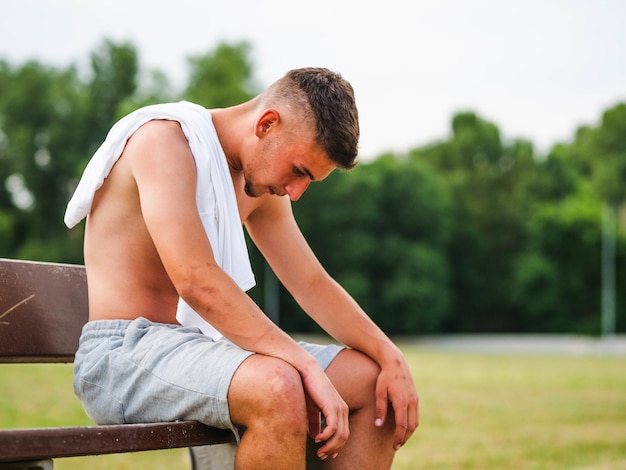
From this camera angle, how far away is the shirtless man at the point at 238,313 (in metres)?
2.26

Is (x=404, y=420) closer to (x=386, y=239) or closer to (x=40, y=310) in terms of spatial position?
(x=40, y=310)

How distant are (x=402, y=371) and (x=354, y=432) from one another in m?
0.25

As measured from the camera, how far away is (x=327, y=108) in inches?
103

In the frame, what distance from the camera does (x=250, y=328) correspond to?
2395 mm

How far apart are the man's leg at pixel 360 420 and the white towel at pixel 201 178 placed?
1.28 feet

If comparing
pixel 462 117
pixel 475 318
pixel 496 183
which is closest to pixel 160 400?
pixel 475 318

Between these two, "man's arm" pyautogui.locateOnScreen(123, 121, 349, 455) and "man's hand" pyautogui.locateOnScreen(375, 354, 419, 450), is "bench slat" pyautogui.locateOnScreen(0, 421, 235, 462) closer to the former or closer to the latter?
"man's arm" pyautogui.locateOnScreen(123, 121, 349, 455)

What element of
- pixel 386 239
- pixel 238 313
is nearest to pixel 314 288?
pixel 238 313

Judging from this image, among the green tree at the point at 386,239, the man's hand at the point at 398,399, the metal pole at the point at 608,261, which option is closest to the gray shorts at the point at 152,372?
the man's hand at the point at 398,399

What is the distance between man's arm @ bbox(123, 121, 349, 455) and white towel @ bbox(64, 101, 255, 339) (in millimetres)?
143

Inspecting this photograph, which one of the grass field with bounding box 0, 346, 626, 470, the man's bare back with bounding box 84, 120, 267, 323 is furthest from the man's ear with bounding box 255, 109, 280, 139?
the grass field with bounding box 0, 346, 626, 470

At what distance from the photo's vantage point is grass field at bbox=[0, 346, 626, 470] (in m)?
6.58

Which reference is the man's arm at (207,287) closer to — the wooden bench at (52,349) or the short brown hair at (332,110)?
the wooden bench at (52,349)

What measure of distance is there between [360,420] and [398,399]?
0.42 feet
